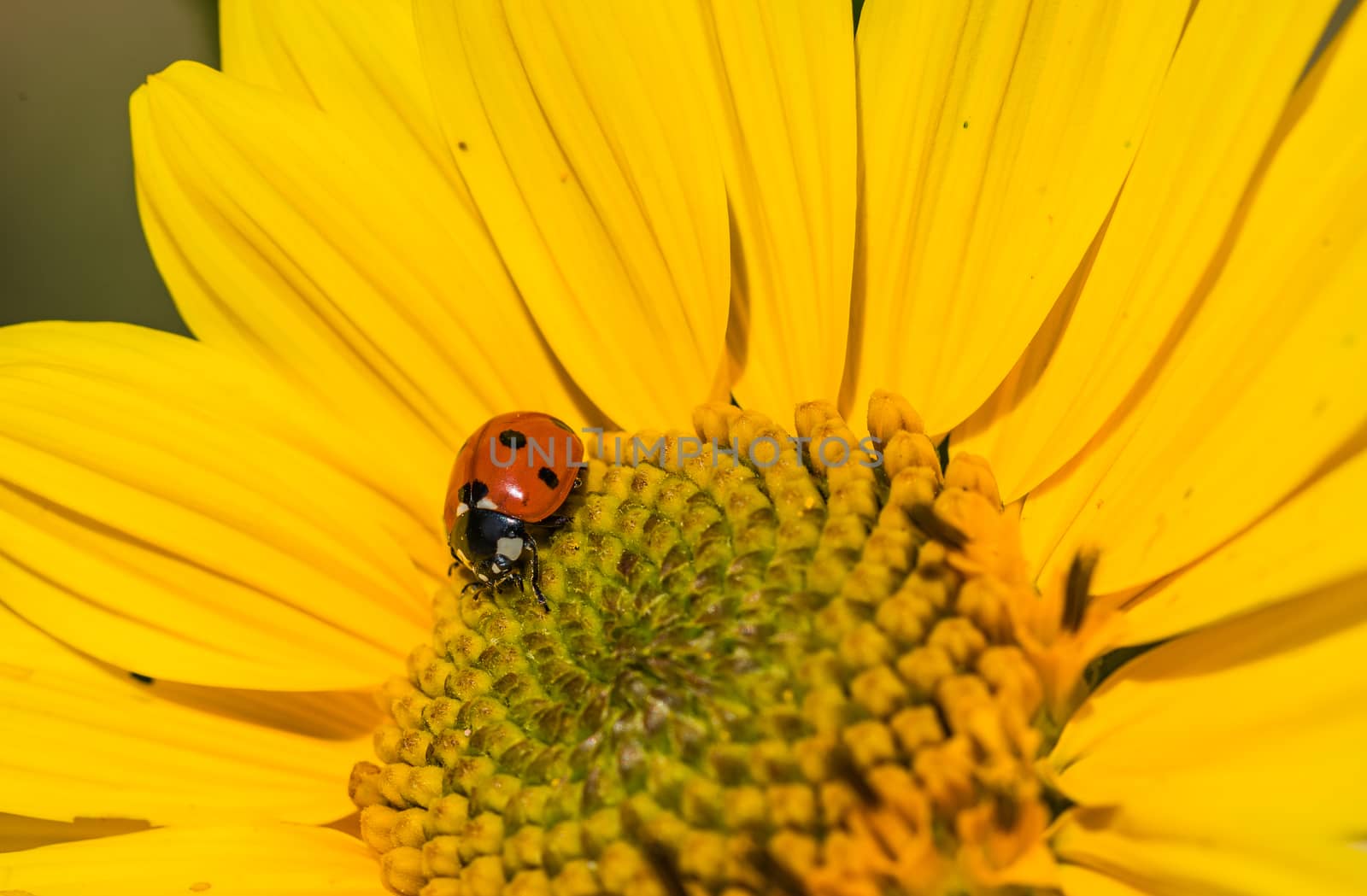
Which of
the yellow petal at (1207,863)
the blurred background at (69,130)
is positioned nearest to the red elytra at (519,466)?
the yellow petal at (1207,863)

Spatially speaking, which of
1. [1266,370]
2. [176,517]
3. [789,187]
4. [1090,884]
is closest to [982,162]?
[789,187]

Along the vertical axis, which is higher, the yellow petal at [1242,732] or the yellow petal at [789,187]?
the yellow petal at [789,187]

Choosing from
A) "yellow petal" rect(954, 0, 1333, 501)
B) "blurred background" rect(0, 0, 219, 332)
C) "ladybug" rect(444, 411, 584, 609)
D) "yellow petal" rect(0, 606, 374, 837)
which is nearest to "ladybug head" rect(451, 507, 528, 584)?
"ladybug" rect(444, 411, 584, 609)

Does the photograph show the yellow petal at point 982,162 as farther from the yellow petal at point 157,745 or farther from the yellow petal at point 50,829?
the yellow petal at point 50,829

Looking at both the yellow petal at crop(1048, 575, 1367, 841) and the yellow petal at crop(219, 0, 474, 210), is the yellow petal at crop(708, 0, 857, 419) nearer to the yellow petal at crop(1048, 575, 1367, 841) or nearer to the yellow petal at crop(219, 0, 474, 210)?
the yellow petal at crop(219, 0, 474, 210)

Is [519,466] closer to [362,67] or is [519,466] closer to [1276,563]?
[362,67]

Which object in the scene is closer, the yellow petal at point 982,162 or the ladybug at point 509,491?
the yellow petal at point 982,162
